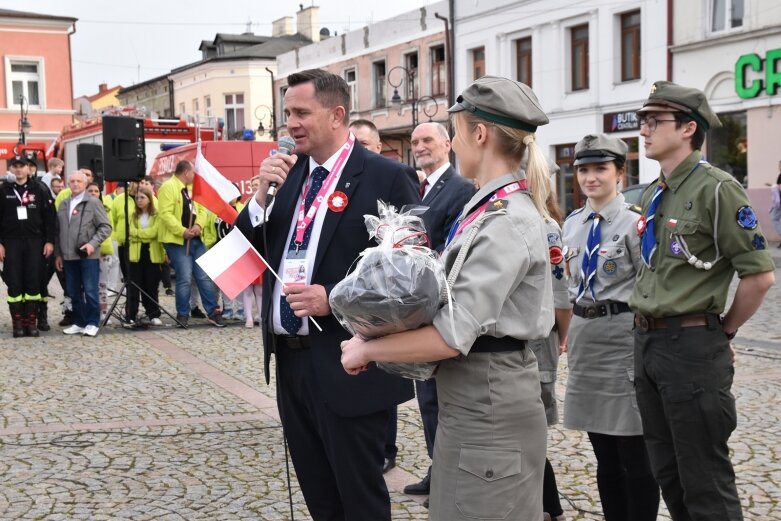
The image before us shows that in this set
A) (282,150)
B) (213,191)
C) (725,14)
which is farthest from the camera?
(725,14)

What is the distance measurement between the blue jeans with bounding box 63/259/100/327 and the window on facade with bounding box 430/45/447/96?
23744 mm

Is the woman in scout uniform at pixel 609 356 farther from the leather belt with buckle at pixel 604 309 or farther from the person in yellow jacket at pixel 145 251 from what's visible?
the person in yellow jacket at pixel 145 251

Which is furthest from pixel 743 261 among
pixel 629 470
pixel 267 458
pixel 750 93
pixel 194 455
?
pixel 750 93

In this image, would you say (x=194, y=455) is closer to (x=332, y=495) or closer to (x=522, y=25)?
(x=332, y=495)

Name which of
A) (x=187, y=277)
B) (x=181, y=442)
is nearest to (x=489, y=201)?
(x=181, y=442)

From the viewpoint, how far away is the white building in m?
26.2

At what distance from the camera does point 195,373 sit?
892 centimetres

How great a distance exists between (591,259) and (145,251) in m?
9.36

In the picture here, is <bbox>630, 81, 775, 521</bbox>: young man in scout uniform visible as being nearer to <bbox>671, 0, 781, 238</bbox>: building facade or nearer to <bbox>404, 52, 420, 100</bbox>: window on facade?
<bbox>671, 0, 781, 238</bbox>: building facade

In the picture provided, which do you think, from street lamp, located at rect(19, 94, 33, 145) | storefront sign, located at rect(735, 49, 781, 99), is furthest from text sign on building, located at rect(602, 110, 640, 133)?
street lamp, located at rect(19, 94, 33, 145)

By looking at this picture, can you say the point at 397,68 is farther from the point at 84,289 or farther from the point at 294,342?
the point at 294,342

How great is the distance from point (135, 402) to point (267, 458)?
2.13 metres

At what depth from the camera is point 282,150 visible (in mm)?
3826

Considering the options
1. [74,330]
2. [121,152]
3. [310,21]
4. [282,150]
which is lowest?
[74,330]
